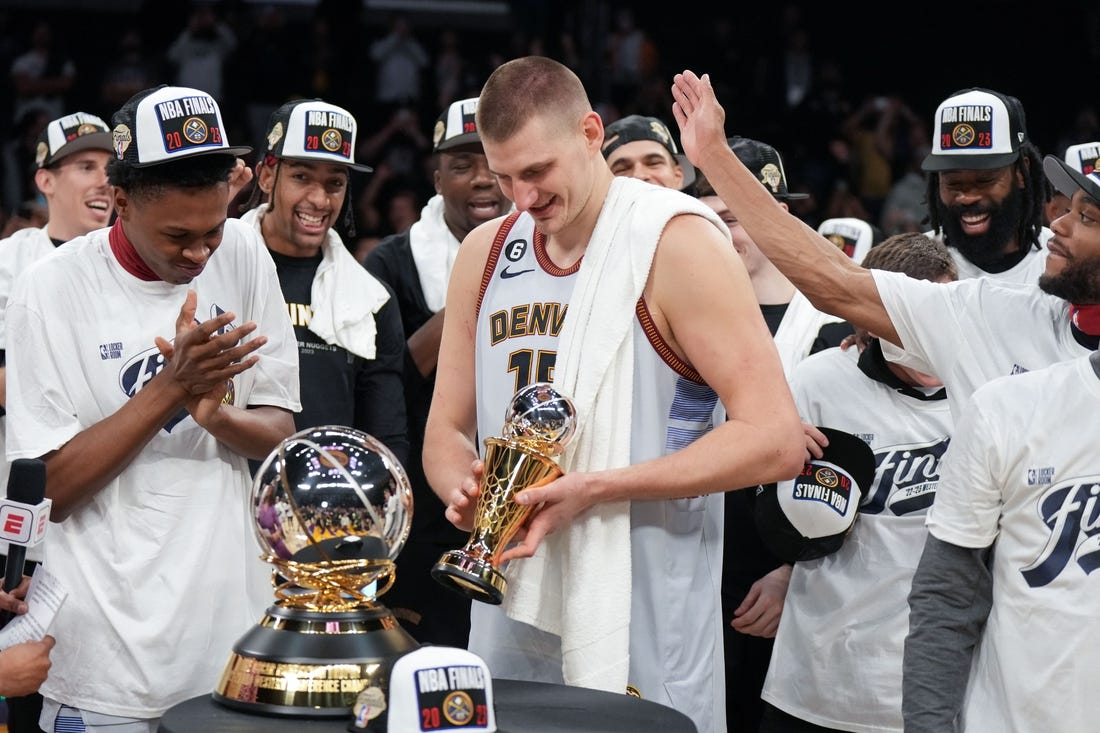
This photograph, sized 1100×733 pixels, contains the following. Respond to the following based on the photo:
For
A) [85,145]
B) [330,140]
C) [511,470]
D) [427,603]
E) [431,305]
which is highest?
[85,145]

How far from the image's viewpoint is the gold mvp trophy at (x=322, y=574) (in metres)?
1.88

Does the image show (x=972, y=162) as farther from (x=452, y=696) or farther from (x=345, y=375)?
(x=452, y=696)

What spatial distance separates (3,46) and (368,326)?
7.59 meters

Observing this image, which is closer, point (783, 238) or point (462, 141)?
point (783, 238)

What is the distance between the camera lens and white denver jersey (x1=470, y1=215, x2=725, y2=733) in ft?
9.05

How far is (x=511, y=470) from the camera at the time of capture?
97.1 inches

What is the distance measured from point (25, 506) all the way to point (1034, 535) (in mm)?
1757

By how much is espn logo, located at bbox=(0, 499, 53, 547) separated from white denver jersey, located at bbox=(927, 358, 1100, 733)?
1588 mm

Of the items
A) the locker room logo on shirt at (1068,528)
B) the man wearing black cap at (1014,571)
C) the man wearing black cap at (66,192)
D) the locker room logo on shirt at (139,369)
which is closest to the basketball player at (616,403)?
the man wearing black cap at (1014,571)

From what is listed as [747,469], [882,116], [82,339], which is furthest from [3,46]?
[747,469]

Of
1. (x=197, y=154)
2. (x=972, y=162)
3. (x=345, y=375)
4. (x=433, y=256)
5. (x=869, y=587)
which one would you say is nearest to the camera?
(x=197, y=154)

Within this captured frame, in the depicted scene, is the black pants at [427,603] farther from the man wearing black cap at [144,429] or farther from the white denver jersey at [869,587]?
the man wearing black cap at [144,429]

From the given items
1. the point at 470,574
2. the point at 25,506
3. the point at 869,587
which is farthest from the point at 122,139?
→ the point at 869,587

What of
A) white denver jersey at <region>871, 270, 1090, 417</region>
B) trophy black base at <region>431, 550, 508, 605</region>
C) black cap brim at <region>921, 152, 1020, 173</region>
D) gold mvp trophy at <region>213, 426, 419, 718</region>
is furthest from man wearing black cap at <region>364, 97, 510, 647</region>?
gold mvp trophy at <region>213, 426, 419, 718</region>
